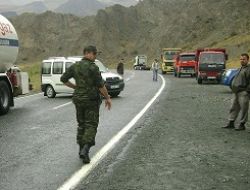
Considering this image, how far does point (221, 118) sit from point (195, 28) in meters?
76.4

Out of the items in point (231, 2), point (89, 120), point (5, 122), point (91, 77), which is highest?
point (231, 2)

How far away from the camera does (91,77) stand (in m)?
8.42

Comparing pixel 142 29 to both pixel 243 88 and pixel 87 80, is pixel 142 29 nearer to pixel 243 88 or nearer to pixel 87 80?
pixel 243 88

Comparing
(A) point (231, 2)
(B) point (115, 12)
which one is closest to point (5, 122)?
(A) point (231, 2)

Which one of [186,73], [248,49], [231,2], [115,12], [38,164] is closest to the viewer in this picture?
[38,164]

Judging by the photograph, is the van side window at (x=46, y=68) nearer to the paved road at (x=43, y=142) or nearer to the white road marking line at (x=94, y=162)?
the paved road at (x=43, y=142)

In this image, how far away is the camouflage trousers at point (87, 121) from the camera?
8359 mm

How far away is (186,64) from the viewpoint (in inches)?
1740

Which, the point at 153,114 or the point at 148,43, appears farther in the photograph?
the point at 148,43

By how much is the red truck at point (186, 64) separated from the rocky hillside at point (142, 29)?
2041 centimetres

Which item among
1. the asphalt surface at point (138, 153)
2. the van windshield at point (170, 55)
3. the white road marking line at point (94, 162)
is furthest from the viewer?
the van windshield at point (170, 55)

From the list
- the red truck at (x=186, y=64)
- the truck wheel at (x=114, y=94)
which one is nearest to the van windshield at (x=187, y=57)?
the red truck at (x=186, y=64)

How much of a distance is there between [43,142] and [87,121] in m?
2.55

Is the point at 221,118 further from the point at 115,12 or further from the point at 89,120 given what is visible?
the point at 115,12
